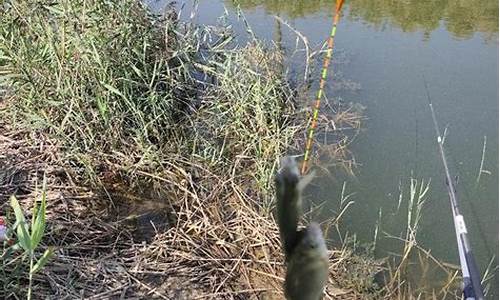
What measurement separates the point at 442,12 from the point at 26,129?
11.0 ft

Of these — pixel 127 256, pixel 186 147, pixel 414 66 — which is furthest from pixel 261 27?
pixel 127 256

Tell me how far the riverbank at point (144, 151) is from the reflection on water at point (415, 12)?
64.2 inches

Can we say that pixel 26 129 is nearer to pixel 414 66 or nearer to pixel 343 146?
pixel 343 146

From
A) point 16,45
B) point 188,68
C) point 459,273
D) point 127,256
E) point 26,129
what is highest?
point 16,45

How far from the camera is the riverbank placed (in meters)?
1.82

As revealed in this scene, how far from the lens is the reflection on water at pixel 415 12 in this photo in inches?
160

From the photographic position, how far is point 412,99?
304 cm

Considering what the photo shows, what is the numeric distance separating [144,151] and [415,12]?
2.94m

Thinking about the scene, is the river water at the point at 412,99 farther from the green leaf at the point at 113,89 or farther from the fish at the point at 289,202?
the fish at the point at 289,202

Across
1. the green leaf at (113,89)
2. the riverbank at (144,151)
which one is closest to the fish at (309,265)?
the riverbank at (144,151)

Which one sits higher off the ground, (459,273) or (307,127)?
(307,127)

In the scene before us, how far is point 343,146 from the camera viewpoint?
2.67 metres

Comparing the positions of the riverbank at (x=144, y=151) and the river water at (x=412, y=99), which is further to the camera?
the river water at (x=412, y=99)

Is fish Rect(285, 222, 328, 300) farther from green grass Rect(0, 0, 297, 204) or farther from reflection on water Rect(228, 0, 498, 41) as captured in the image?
reflection on water Rect(228, 0, 498, 41)
